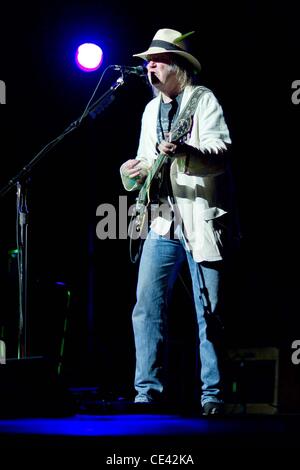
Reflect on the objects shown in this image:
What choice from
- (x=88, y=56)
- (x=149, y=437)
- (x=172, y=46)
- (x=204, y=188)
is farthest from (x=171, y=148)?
(x=88, y=56)

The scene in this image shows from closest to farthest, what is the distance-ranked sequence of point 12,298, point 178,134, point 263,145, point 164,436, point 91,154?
point 164,436
point 178,134
point 12,298
point 263,145
point 91,154

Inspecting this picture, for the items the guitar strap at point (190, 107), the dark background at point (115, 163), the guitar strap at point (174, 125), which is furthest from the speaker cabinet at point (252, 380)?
the guitar strap at point (190, 107)

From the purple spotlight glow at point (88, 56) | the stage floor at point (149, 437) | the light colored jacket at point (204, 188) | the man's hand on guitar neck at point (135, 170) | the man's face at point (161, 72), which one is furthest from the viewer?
the purple spotlight glow at point (88, 56)

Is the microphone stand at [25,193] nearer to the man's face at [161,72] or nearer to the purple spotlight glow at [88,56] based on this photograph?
the man's face at [161,72]

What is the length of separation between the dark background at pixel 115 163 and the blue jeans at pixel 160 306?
6.00 feet

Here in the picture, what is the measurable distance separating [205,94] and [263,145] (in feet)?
7.02

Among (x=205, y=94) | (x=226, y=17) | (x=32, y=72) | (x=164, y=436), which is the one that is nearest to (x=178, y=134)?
(x=205, y=94)

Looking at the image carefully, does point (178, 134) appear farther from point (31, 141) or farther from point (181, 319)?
point (31, 141)

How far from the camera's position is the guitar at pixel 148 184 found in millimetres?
3215

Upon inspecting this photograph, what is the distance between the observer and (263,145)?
5367 mm

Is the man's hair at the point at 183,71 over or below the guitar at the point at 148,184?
over

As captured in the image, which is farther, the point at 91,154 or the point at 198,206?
the point at 91,154

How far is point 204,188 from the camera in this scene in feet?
10.6

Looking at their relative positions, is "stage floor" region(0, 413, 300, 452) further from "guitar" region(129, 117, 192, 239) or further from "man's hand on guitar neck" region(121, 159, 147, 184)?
"man's hand on guitar neck" region(121, 159, 147, 184)
